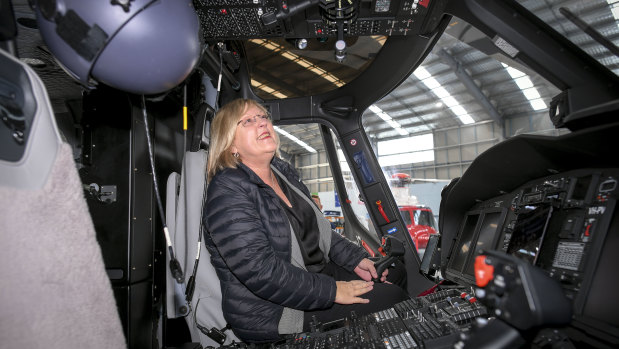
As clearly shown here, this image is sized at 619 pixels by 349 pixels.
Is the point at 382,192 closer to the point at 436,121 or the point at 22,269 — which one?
the point at 22,269

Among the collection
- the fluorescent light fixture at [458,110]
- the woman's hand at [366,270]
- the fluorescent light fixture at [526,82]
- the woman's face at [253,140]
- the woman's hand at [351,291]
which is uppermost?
the fluorescent light fixture at [458,110]

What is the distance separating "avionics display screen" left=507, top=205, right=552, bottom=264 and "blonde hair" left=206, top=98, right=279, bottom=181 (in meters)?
1.23

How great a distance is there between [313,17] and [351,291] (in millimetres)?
1614

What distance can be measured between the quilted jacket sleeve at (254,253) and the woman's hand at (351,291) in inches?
2.5

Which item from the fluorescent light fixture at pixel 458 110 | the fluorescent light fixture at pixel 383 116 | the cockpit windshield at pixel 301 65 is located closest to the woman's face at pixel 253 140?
the cockpit windshield at pixel 301 65

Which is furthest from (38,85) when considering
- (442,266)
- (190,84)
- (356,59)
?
(356,59)

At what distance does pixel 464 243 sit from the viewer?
194 centimetres

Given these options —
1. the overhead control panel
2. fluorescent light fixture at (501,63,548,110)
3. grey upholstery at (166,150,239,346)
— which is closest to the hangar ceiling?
fluorescent light fixture at (501,63,548,110)

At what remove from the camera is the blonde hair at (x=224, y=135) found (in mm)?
1549

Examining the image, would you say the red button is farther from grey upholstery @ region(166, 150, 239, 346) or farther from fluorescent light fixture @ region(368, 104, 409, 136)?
fluorescent light fixture @ region(368, 104, 409, 136)

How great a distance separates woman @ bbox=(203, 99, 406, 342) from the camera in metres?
1.27

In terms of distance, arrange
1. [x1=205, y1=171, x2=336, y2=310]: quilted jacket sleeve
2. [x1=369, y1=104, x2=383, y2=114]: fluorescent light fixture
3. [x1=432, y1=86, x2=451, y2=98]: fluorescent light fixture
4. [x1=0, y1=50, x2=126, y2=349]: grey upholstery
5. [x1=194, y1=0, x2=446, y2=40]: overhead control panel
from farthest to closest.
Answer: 1. [x1=432, y1=86, x2=451, y2=98]: fluorescent light fixture
2. [x1=369, y1=104, x2=383, y2=114]: fluorescent light fixture
3. [x1=194, y1=0, x2=446, y2=40]: overhead control panel
4. [x1=205, y1=171, x2=336, y2=310]: quilted jacket sleeve
5. [x1=0, y1=50, x2=126, y2=349]: grey upholstery

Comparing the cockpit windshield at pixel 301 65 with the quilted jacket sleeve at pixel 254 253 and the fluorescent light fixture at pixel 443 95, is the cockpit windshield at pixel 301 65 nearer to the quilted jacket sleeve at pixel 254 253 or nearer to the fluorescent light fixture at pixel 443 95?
the fluorescent light fixture at pixel 443 95

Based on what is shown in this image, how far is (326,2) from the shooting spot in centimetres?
190
